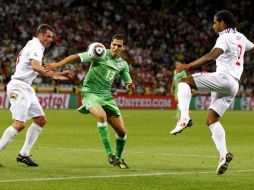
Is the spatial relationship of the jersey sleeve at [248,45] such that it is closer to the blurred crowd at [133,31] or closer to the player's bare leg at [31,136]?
the player's bare leg at [31,136]

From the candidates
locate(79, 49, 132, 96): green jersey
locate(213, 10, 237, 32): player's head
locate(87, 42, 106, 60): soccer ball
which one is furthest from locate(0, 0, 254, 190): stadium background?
locate(213, 10, 237, 32): player's head

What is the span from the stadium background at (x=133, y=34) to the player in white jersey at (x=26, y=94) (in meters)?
→ 25.7

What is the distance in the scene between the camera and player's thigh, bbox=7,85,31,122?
1268 cm

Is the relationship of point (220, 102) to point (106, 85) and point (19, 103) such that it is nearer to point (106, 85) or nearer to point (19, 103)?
point (106, 85)

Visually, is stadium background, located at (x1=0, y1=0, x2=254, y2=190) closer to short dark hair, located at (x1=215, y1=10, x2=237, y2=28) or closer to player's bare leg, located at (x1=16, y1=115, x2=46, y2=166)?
player's bare leg, located at (x1=16, y1=115, x2=46, y2=166)

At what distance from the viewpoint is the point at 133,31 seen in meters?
47.2

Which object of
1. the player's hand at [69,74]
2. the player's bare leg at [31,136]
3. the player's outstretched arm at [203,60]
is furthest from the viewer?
the player's bare leg at [31,136]

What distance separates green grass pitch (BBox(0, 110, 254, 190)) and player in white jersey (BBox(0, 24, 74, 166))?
1.81 feet

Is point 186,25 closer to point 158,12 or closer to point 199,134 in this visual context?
point 158,12

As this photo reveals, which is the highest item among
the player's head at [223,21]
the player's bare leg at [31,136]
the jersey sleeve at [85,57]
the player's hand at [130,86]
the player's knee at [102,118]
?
the player's head at [223,21]

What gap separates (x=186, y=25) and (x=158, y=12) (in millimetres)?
2250

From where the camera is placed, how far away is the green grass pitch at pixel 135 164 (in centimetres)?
1041

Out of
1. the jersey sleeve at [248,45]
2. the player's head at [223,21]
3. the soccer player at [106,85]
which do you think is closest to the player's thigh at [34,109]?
the soccer player at [106,85]

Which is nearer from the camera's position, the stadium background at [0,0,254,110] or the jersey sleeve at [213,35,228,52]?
the jersey sleeve at [213,35,228,52]
